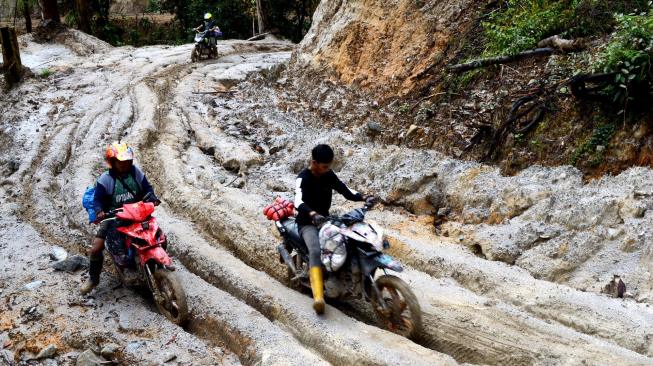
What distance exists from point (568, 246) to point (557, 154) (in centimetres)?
178

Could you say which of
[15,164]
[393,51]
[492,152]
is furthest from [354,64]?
[15,164]

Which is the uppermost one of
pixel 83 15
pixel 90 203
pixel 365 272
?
pixel 83 15

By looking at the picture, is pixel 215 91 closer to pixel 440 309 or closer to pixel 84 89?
pixel 84 89

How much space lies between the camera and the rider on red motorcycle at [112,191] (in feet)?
22.6

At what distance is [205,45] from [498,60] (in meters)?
13.5

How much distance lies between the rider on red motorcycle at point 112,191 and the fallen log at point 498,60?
6.19m

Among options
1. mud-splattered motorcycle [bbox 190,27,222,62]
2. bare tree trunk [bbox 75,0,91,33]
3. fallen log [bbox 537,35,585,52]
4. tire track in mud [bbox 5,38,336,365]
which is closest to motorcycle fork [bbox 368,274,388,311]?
tire track in mud [bbox 5,38,336,365]

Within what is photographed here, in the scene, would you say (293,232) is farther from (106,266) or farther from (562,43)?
(562,43)

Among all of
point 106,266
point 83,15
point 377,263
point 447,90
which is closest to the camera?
point 377,263

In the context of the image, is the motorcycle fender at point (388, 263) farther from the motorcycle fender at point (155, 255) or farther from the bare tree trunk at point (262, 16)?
the bare tree trunk at point (262, 16)

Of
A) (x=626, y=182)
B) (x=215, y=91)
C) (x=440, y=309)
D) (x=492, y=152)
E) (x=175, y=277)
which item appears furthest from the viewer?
(x=215, y=91)

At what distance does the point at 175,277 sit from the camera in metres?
6.52

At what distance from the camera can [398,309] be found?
5805mm

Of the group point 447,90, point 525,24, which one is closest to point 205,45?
point 447,90
